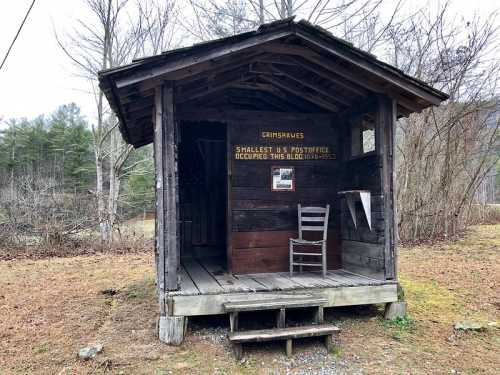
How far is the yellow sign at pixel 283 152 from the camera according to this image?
17.6 ft

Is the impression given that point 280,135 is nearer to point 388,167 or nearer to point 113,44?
point 388,167

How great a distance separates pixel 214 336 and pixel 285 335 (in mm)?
862

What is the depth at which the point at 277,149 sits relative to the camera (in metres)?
5.50

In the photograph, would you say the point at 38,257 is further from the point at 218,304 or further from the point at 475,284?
the point at 475,284

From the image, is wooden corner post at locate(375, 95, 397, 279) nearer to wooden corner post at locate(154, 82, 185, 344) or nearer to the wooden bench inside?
the wooden bench inside

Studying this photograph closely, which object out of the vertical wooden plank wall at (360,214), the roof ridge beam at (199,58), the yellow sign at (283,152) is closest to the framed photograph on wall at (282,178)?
the yellow sign at (283,152)

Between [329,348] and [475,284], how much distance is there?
160 inches

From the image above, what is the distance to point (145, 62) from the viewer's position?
392 centimetres

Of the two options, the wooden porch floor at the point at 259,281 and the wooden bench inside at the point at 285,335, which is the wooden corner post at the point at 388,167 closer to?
the wooden porch floor at the point at 259,281

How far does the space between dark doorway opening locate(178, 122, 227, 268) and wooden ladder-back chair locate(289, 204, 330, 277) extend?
2312mm

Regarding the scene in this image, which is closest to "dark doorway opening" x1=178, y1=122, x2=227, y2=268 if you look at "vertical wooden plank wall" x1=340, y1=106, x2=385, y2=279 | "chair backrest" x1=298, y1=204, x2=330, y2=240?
"chair backrest" x1=298, y1=204, x2=330, y2=240

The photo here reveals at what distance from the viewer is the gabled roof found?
4.05 metres

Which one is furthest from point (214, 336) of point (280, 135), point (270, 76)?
point (270, 76)

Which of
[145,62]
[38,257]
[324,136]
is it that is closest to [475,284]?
[324,136]
